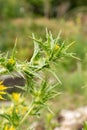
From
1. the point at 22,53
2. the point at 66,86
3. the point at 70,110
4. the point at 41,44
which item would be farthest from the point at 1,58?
the point at 22,53

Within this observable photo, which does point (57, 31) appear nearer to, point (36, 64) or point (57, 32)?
point (57, 32)

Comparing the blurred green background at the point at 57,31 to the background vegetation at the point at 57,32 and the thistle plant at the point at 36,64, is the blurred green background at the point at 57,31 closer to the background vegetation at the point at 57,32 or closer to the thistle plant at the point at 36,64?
the background vegetation at the point at 57,32

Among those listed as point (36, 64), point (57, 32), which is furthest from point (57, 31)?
point (36, 64)

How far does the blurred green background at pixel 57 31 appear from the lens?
8.80 metres

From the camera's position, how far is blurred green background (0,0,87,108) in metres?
8.80

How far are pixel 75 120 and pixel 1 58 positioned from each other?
4393 millimetres

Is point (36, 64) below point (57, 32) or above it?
below

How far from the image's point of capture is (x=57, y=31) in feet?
43.7

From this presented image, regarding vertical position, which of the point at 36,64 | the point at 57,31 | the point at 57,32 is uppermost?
the point at 57,31

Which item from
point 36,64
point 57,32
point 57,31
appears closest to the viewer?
point 36,64

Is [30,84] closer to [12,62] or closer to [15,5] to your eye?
[12,62]

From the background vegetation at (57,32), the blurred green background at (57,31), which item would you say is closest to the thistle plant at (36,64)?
the blurred green background at (57,31)

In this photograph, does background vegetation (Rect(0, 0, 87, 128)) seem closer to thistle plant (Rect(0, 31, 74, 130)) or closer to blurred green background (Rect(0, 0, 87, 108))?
blurred green background (Rect(0, 0, 87, 108))

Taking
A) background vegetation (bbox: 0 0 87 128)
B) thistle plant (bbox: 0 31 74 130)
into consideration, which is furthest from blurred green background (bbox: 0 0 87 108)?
thistle plant (bbox: 0 31 74 130)
